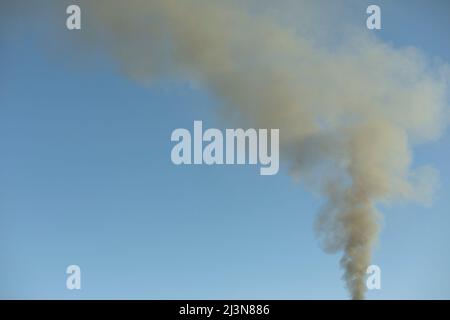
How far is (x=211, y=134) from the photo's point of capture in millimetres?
6438
